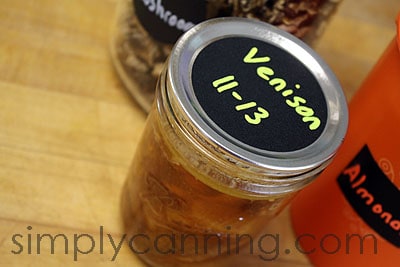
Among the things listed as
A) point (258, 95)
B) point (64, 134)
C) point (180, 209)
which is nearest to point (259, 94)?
point (258, 95)

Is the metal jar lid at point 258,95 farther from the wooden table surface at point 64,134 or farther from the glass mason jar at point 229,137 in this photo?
the wooden table surface at point 64,134

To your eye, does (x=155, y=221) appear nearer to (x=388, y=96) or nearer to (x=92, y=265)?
(x=92, y=265)

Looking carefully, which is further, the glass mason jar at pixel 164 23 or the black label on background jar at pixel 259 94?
the glass mason jar at pixel 164 23

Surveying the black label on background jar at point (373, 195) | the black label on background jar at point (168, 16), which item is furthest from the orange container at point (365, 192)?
the black label on background jar at point (168, 16)

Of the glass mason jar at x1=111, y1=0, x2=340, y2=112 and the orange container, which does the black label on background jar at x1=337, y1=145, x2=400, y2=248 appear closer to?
the orange container

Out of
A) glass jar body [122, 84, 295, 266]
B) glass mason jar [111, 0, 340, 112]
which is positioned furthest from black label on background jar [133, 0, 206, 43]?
glass jar body [122, 84, 295, 266]

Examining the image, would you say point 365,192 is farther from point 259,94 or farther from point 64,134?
point 64,134

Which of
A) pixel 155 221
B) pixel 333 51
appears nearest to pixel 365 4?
pixel 333 51
